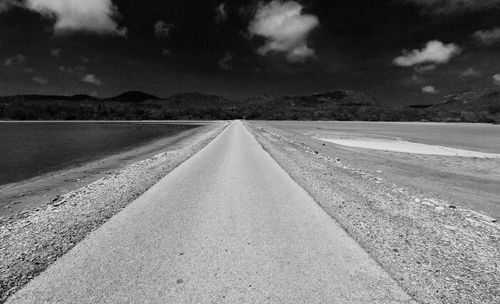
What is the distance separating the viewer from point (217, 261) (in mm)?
5039

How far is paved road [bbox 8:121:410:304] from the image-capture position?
407cm

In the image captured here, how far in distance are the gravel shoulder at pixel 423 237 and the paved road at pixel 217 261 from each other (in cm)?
46

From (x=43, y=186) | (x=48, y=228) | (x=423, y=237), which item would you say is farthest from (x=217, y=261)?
(x=43, y=186)

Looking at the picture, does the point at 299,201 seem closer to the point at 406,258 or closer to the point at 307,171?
the point at 406,258

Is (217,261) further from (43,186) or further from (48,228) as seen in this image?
(43,186)

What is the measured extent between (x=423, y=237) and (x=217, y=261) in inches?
188

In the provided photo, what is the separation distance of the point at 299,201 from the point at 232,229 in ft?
9.96

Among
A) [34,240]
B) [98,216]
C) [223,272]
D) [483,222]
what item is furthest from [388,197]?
[34,240]

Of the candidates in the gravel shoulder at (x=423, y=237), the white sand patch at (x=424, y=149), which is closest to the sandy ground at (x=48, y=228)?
the gravel shoulder at (x=423, y=237)

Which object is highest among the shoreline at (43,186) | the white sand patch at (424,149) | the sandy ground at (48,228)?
the sandy ground at (48,228)

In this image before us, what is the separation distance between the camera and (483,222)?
757cm

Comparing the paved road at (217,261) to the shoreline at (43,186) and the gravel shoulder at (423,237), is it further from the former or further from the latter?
the shoreline at (43,186)

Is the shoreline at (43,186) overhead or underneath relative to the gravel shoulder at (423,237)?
underneath

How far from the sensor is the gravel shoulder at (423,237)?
4250 millimetres
